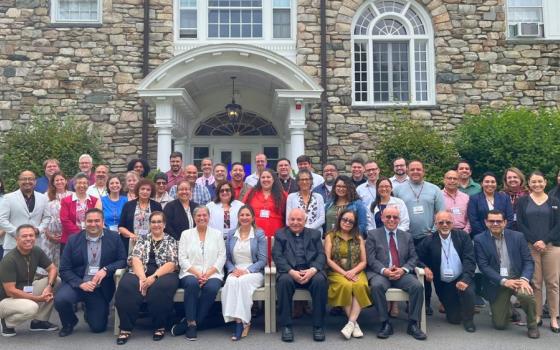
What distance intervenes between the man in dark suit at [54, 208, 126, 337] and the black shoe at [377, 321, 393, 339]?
2.92m

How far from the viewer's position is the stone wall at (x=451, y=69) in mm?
11547

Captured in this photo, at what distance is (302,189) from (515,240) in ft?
8.14

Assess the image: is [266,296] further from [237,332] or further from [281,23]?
[281,23]

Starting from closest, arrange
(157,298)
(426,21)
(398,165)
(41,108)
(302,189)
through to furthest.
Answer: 1. (157,298)
2. (302,189)
3. (398,165)
4. (41,108)
5. (426,21)

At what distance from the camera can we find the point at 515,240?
5727mm

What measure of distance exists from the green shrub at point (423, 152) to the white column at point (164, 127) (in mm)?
4229

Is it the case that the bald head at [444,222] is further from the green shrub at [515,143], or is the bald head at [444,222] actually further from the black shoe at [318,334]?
the green shrub at [515,143]

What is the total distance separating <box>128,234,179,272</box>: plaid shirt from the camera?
568 cm

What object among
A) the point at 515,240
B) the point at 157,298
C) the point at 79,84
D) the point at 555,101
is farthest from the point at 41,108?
the point at 555,101

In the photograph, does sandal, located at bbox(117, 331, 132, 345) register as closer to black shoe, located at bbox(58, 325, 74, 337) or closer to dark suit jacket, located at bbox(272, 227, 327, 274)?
black shoe, located at bbox(58, 325, 74, 337)

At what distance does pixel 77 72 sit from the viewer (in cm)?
1141

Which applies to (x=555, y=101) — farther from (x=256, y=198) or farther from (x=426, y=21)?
(x=256, y=198)

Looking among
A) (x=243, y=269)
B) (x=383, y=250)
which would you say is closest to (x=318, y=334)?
(x=243, y=269)

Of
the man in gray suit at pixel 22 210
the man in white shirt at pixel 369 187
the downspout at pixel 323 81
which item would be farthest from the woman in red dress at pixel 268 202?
the downspout at pixel 323 81
